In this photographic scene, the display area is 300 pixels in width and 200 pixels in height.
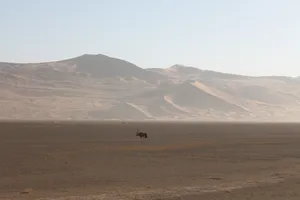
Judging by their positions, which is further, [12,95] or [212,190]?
[12,95]

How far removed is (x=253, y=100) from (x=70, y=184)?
579 feet

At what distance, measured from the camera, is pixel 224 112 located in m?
164

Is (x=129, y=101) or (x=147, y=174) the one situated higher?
(x=129, y=101)

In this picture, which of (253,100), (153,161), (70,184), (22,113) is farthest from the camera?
(253,100)

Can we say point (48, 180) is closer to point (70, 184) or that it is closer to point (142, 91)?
point (70, 184)

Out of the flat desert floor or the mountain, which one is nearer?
the flat desert floor

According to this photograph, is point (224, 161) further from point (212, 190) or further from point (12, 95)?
point (12, 95)

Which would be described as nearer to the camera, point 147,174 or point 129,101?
point 147,174

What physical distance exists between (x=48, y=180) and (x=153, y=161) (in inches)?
287

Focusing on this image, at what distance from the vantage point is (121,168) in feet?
69.9

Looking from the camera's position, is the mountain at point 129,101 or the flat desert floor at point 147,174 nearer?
the flat desert floor at point 147,174

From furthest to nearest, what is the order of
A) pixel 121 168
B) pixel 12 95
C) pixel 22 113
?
pixel 12 95 < pixel 22 113 < pixel 121 168

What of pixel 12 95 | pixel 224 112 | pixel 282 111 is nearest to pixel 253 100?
pixel 282 111

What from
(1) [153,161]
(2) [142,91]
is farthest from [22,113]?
(1) [153,161]
